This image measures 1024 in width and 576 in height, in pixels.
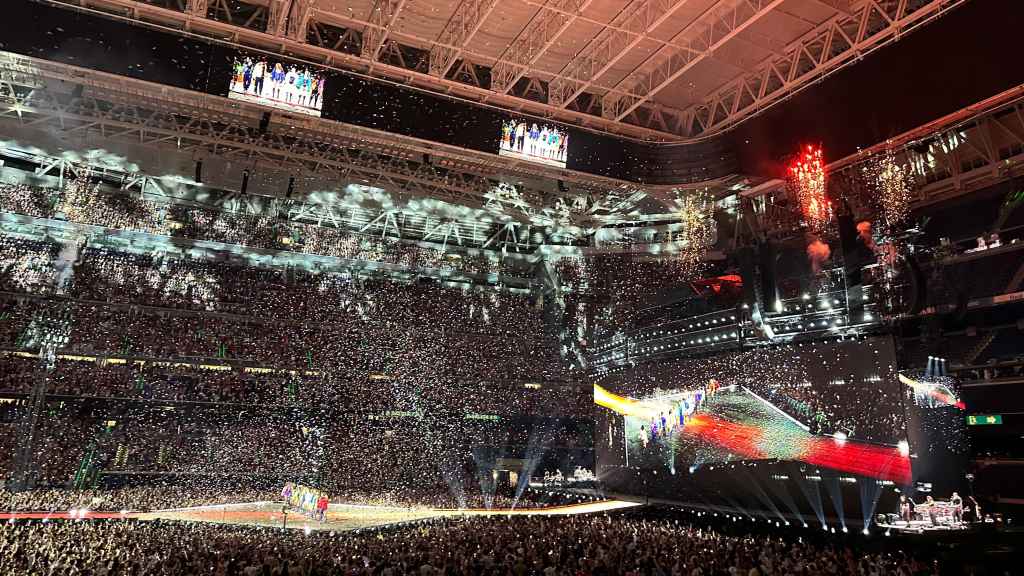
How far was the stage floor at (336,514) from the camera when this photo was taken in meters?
15.5

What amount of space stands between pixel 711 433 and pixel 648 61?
33.4ft

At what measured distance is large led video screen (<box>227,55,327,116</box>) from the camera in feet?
40.0

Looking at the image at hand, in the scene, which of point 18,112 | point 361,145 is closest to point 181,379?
point 18,112

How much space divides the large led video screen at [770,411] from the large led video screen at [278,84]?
1236 centimetres

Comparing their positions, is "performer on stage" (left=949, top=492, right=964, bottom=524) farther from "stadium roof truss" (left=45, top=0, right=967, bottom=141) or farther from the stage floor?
"stadium roof truss" (left=45, top=0, right=967, bottom=141)

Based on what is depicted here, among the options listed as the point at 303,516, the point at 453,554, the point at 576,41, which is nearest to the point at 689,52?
the point at 576,41

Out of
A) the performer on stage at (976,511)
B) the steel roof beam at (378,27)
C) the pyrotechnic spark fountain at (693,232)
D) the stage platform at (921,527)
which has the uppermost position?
the steel roof beam at (378,27)

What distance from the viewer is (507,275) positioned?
29516 mm

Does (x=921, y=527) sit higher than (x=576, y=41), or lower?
lower

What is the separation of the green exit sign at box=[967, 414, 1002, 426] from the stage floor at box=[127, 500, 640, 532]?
9563mm

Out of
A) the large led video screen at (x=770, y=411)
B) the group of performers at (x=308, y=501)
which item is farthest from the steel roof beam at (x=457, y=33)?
the group of performers at (x=308, y=501)

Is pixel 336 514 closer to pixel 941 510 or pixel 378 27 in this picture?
pixel 378 27

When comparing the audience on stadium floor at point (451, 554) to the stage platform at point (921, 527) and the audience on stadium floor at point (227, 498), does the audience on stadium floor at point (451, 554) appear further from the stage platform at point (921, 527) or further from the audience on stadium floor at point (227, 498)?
the audience on stadium floor at point (227, 498)

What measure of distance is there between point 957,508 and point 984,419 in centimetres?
783
